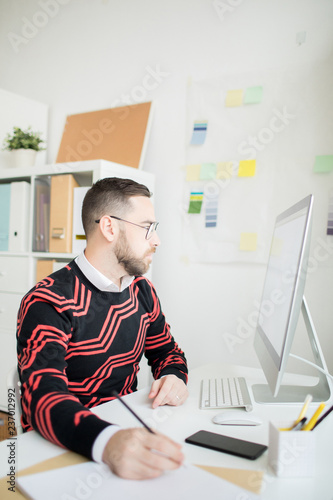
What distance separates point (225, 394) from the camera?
1.21m

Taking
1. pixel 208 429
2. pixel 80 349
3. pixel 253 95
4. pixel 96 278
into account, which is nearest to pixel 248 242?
pixel 253 95

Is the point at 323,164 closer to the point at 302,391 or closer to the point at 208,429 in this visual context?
the point at 302,391

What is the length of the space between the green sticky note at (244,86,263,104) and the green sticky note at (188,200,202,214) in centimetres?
60

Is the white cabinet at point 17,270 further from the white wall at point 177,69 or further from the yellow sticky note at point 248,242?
the yellow sticky note at point 248,242

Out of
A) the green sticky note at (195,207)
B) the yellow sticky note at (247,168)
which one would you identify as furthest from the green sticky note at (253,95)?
the green sticky note at (195,207)

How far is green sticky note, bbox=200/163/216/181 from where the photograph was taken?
245 cm

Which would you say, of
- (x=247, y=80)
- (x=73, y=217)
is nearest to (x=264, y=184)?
(x=247, y=80)

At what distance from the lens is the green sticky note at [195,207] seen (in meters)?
2.50

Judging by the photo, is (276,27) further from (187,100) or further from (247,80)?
(187,100)

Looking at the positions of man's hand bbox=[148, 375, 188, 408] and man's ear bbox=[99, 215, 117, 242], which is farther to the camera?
man's ear bbox=[99, 215, 117, 242]

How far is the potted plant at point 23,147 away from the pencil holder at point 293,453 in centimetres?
253

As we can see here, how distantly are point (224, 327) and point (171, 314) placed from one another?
1.14ft

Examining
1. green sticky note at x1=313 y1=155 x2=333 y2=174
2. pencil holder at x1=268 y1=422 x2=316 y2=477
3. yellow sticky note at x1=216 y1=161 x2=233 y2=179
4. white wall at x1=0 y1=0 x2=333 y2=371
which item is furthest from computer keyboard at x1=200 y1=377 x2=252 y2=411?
yellow sticky note at x1=216 y1=161 x2=233 y2=179

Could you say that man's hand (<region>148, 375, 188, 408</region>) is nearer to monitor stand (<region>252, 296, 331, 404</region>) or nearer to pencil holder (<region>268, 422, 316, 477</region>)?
monitor stand (<region>252, 296, 331, 404</region>)
